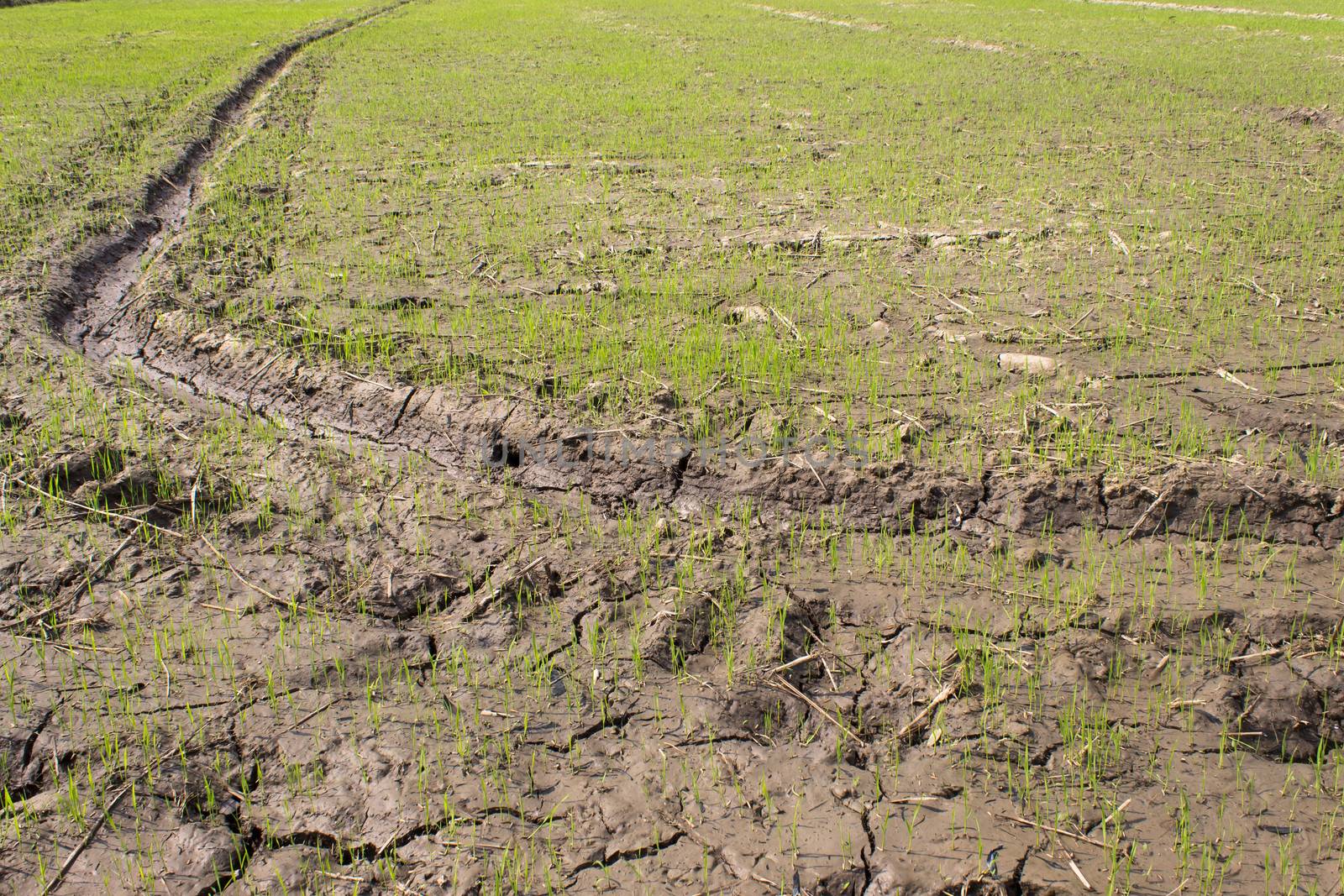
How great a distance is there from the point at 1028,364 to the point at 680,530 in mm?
1876

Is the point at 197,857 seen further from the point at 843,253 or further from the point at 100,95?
the point at 100,95

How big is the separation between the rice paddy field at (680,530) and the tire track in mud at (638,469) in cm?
2

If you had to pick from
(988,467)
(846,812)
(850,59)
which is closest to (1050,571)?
(988,467)

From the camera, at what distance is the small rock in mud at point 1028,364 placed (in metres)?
4.41

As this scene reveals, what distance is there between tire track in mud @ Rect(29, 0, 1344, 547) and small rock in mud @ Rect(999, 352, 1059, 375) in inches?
36.5

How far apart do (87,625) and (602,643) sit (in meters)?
1.47

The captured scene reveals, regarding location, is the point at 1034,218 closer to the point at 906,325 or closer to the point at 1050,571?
the point at 906,325

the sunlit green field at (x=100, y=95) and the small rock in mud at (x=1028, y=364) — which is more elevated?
the sunlit green field at (x=100, y=95)

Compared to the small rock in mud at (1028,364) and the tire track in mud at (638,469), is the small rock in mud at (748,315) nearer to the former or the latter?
the small rock in mud at (1028,364)

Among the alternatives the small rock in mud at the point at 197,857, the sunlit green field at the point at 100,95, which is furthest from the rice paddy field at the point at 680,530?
the sunlit green field at the point at 100,95

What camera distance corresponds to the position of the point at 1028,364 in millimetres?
4449

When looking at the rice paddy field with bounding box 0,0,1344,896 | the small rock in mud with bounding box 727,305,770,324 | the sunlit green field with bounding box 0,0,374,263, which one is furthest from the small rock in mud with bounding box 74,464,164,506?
the sunlit green field with bounding box 0,0,374,263

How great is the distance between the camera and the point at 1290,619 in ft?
9.30

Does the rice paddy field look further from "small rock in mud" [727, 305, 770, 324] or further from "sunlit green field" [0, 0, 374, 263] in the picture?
"sunlit green field" [0, 0, 374, 263]
